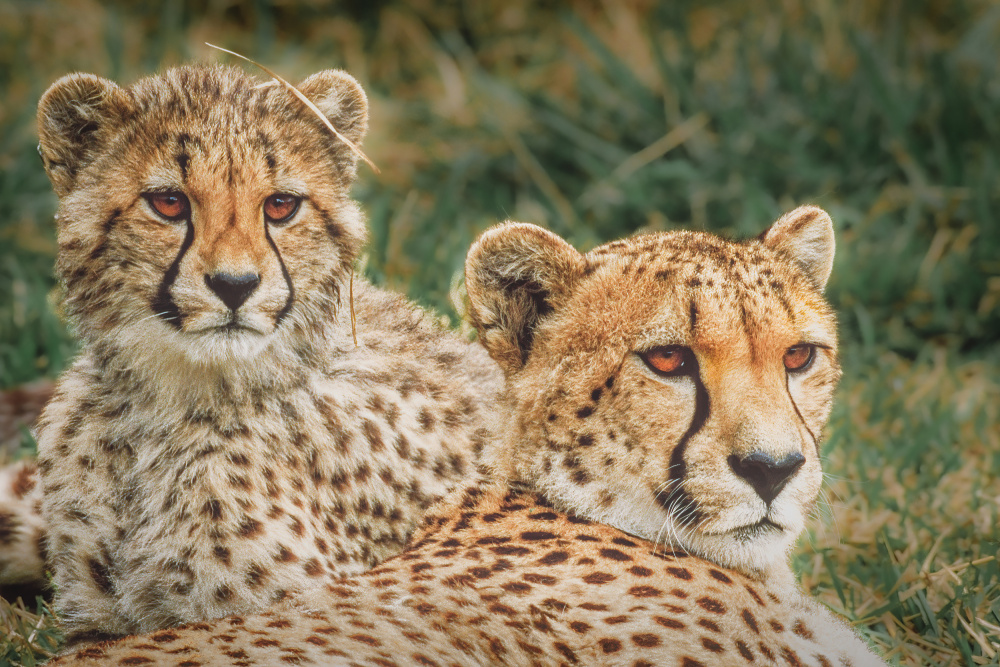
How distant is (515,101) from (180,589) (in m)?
4.85

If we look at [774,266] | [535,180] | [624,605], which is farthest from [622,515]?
[535,180]

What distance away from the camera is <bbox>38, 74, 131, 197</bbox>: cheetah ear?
2482mm

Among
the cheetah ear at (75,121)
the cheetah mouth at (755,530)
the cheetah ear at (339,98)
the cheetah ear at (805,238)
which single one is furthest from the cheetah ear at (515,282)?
the cheetah ear at (75,121)

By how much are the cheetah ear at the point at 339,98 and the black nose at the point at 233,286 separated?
18.3 inches

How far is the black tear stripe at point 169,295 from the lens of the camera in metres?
2.43

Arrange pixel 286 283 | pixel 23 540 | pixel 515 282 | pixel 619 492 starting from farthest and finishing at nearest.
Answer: pixel 23 540, pixel 515 282, pixel 619 492, pixel 286 283

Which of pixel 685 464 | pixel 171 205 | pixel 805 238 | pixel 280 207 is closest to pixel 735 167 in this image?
pixel 805 238

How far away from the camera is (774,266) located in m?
2.88

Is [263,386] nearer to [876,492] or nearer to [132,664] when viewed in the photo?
[132,664]

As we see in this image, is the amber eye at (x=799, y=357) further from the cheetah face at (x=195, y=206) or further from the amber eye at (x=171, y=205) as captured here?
the amber eye at (x=171, y=205)

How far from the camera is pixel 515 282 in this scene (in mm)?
2891

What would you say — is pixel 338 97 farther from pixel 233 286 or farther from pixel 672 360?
pixel 672 360

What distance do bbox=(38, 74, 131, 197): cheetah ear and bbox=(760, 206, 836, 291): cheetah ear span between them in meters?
1.57

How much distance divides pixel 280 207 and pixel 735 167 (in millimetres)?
3939
